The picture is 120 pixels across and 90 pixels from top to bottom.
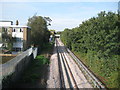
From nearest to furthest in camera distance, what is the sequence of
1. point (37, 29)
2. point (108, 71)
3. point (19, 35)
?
point (108, 71) → point (19, 35) → point (37, 29)

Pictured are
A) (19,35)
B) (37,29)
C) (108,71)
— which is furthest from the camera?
(37,29)

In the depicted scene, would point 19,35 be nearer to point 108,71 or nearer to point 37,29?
point 37,29

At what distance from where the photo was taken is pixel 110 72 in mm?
14188

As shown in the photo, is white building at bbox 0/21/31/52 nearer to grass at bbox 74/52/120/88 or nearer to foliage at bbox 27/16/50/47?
foliage at bbox 27/16/50/47

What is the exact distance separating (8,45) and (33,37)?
19.0 ft

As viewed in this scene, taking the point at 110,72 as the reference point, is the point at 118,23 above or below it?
above

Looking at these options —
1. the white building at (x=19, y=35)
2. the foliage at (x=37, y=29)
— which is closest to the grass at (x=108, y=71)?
the white building at (x=19, y=35)

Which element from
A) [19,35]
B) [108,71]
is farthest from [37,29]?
[108,71]

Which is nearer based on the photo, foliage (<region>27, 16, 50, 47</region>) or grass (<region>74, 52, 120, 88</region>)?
grass (<region>74, 52, 120, 88</region>)

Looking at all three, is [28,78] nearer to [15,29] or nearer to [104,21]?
[104,21]

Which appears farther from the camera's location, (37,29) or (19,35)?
(37,29)

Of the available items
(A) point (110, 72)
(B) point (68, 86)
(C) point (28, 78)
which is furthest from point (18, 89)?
(A) point (110, 72)

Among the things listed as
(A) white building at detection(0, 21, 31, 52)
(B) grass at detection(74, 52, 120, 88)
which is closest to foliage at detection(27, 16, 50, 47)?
(A) white building at detection(0, 21, 31, 52)

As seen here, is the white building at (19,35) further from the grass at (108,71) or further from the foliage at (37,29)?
the grass at (108,71)
